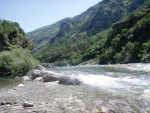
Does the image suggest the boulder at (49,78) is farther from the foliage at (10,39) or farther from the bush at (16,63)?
the foliage at (10,39)

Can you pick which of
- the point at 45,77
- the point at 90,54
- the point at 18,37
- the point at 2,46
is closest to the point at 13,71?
the point at 45,77

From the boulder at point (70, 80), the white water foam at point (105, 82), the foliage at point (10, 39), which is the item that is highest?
the foliage at point (10, 39)

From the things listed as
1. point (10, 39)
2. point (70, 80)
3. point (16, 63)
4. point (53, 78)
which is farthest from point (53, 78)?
point (10, 39)

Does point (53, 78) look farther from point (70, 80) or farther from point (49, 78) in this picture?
point (70, 80)

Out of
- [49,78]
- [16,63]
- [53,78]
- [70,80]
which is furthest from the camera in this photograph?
[16,63]

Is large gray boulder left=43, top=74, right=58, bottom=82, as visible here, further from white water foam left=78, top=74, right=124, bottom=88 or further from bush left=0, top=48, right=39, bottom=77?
bush left=0, top=48, right=39, bottom=77

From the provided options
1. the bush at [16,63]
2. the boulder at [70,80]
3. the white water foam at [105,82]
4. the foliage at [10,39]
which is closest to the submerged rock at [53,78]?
the boulder at [70,80]

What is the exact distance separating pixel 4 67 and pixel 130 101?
33.8m

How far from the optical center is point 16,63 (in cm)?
4209

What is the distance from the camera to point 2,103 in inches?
692

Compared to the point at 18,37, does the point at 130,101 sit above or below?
below

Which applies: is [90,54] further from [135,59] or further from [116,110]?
[116,110]

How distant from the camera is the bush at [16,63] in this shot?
42.5 metres

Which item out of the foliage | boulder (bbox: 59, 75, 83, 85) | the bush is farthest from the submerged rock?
the foliage
